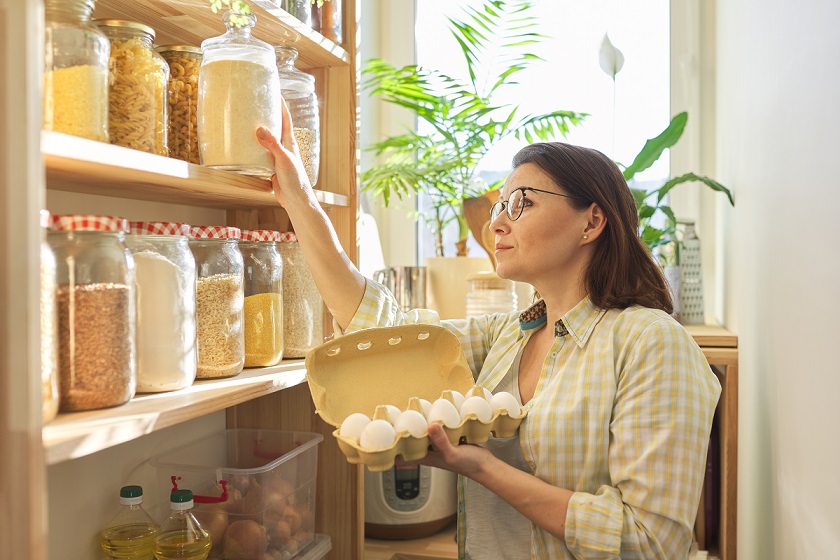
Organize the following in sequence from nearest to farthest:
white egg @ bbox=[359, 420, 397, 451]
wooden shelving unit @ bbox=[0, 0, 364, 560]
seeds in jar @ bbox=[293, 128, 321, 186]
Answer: wooden shelving unit @ bbox=[0, 0, 364, 560]
white egg @ bbox=[359, 420, 397, 451]
seeds in jar @ bbox=[293, 128, 321, 186]

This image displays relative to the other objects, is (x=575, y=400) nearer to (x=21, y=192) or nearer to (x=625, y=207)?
(x=625, y=207)

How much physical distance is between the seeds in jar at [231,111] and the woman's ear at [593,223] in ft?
1.83

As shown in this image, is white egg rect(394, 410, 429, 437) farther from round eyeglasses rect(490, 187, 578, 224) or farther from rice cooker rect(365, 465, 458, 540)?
rice cooker rect(365, 465, 458, 540)

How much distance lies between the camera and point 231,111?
1.03m

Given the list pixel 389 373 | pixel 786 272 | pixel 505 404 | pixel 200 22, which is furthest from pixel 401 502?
pixel 200 22

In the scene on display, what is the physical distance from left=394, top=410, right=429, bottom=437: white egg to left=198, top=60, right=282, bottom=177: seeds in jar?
16.1 inches

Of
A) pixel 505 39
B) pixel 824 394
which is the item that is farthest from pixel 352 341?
pixel 505 39

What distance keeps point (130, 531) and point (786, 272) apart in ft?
3.56

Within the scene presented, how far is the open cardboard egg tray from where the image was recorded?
1.11 metres

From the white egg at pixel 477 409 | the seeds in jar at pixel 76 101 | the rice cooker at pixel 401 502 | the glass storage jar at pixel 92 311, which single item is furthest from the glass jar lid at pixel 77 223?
the rice cooker at pixel 401 502

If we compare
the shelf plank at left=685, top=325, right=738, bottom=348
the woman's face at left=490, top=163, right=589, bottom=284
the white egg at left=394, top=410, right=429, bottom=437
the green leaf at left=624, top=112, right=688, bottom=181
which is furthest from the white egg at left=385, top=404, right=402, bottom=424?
the green leaf at left=624, top=112, right=688, bottom=181

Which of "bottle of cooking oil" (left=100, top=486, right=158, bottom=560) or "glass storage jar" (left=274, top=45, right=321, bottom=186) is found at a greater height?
"glass storage jar" (left=274, top=45, right=321, bottom=186)

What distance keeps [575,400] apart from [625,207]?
365 millimetres

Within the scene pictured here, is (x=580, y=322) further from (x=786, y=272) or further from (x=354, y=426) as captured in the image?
(x=354, y=426)
